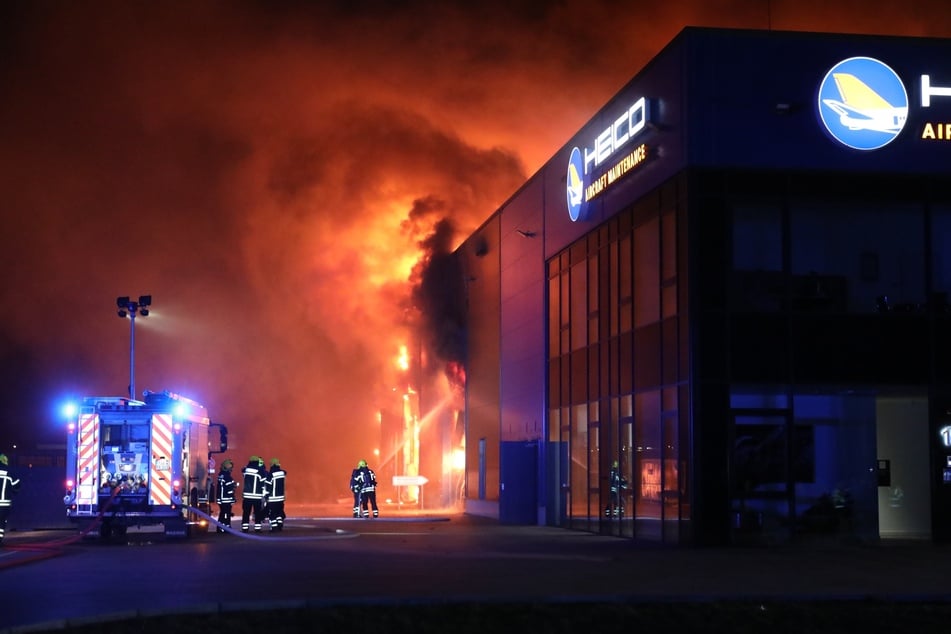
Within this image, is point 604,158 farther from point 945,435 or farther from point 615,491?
point 945,435

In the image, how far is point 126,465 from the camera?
922 inches

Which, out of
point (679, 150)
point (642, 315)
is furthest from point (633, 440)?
point (679, 150)

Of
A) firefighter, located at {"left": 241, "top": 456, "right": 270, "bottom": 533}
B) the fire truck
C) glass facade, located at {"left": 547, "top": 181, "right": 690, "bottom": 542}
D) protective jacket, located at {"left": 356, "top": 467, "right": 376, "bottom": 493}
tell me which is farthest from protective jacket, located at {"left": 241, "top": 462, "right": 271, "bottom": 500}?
glass facade, located at {"left": 547, "top": 181, "right": 690, "bottom": 542}

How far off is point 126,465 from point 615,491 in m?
10.0

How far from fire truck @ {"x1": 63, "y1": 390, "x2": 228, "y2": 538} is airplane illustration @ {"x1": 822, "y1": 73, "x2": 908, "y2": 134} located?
13.8m

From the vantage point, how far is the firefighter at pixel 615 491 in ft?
82.9

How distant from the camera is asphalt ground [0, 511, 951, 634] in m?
11.3

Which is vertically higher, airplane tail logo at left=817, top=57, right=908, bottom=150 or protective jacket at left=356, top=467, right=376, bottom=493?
airplane tail logo at left=817, top=57, right=908, bottom=150

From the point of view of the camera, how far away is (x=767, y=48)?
21594 mm

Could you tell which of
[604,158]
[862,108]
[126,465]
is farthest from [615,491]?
[126,465]

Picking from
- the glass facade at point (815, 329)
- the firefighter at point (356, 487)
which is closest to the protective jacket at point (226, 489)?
the firefighter at point (356, 487)

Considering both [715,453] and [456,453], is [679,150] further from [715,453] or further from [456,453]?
[456,453]

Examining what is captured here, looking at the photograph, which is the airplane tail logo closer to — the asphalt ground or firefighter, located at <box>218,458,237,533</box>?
the asphalt ground

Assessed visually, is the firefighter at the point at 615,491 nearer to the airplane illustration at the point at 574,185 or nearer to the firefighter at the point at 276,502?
the airplane illustration at the point at 574,185
